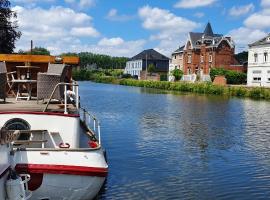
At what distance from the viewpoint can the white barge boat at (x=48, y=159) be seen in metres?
8.06

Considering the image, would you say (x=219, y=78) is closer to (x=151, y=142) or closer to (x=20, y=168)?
(x=151, y=142)

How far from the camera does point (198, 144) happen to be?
19.2 m

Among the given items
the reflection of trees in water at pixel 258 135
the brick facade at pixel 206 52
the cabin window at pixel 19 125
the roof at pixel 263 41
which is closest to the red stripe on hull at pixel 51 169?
the cabin window at pixel 19 125

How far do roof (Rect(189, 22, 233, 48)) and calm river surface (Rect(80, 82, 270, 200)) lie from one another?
196 feet

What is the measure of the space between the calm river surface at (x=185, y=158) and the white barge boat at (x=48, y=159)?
2668mm

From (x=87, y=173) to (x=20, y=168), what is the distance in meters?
1.22

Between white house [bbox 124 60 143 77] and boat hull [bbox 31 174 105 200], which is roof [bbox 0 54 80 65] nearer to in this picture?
boat hull [bbox 31 174 105 200]

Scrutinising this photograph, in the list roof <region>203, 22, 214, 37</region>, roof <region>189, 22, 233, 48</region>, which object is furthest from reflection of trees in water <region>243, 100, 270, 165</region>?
roof <region>203, 22, 214, 37</region>

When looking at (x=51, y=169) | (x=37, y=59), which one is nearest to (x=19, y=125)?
(x=51, y=169)

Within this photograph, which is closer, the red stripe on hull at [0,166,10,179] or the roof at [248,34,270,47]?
the red stripe on hull at [0,166,10,179]

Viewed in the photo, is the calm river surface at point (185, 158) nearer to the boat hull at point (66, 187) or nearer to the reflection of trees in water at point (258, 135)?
the reflection of trees in water at point (258, 135)

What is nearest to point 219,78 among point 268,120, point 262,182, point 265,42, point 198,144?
point 265,42

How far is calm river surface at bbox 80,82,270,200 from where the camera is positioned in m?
Result: 11.9

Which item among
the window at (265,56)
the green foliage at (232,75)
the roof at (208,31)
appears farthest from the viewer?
the roof at (208,31)
